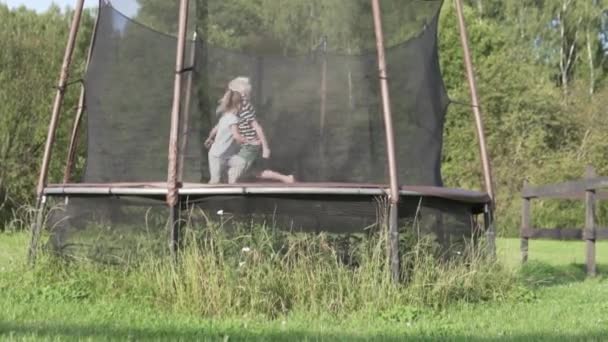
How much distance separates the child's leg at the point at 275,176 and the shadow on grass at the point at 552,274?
2.86 metres

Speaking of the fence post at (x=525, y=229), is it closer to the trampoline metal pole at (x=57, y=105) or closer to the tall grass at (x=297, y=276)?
the tall grass at (x=297, y=276)

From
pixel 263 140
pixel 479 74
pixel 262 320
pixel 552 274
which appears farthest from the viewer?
pixel 479 74

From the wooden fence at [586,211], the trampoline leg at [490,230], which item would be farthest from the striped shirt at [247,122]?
the wooden fence at [586,211]

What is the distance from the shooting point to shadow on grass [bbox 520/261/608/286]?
8.98 meters

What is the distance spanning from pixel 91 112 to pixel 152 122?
70 cm

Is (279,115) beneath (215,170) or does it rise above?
above

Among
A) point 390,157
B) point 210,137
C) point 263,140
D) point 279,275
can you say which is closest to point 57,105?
point 210,137

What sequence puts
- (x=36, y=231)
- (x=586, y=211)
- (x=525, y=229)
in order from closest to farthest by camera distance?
(x=36, y=231) → (x=586, y=211) → (x=525, y=229)

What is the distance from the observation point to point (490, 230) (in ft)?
23.5

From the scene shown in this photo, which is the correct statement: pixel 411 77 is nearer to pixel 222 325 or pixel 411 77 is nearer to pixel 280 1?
pixel 280 1

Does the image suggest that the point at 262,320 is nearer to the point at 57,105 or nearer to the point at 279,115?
the point at 279,115

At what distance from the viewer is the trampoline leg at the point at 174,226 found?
6141 mm

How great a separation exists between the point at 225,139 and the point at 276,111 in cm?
46

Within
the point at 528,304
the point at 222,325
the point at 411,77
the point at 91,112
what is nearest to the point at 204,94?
the point at 91,112
